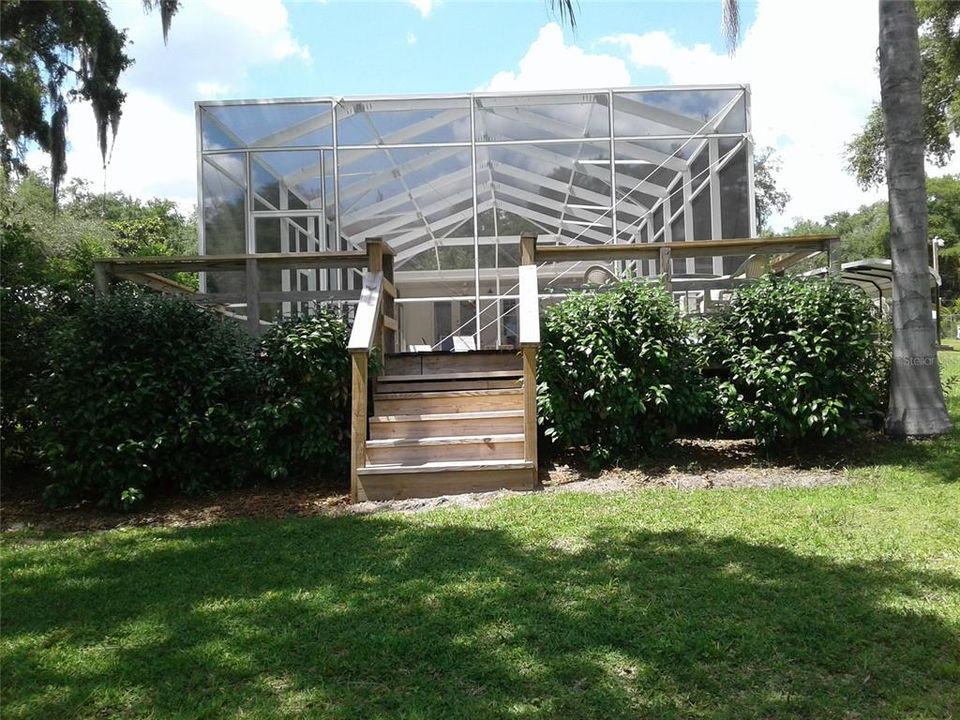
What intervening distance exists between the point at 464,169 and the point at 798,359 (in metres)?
6.93

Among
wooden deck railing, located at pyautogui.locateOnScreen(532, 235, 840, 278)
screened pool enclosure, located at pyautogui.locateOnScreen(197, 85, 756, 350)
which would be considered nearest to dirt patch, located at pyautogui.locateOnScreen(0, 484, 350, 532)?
wooden deck railing, located at pyautogui.locateOnScreen(532, 235, 840, 278)

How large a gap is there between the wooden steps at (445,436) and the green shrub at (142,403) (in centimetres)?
116

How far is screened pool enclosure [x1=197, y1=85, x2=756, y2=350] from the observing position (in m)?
10.5

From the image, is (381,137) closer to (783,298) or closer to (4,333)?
(4,333)

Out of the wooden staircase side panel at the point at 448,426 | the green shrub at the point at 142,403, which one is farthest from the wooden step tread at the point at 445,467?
the green shrub at the point at 142,403

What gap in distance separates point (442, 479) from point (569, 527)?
1.51m

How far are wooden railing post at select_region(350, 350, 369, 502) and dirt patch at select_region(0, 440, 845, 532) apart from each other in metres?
0.34

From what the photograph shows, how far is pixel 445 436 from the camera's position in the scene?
6.38m

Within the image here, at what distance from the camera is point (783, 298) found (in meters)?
6.23

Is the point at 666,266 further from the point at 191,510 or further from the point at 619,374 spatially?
the point at 191,510

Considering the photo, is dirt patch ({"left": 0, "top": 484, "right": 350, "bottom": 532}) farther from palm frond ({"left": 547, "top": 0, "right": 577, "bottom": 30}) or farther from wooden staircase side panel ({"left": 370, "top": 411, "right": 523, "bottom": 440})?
palm frond ({"left": 547, "top": 0, "right": 577, "bottom": 30})

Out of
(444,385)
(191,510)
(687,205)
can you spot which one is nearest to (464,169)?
(687,205)

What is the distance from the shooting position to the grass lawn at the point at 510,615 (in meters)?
2.61

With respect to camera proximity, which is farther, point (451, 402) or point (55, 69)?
point (55, 69)
